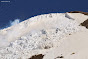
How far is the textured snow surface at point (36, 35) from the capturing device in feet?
111

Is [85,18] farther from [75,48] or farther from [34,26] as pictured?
[75,48]

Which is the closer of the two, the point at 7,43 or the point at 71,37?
the point at 71,37

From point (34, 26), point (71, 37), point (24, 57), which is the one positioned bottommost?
point (24, 57)

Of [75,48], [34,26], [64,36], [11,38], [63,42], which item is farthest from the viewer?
[34,26]

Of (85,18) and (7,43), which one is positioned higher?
(85,18)

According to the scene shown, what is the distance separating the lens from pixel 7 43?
39156mm

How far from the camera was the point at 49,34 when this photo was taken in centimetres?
3872

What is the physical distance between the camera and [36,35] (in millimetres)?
39281

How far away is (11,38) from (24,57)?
1084cm

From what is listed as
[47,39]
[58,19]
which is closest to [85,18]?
[58,19]

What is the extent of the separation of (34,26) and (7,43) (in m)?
8.95

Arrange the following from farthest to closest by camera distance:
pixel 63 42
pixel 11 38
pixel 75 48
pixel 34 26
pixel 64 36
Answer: pixel 34 26, pixel 11 38, pixel 64 36, pixel 63 42, pixel 75 48

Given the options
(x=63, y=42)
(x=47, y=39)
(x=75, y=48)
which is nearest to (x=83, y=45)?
(x=75, y=48)

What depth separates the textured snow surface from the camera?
33.9 metres
